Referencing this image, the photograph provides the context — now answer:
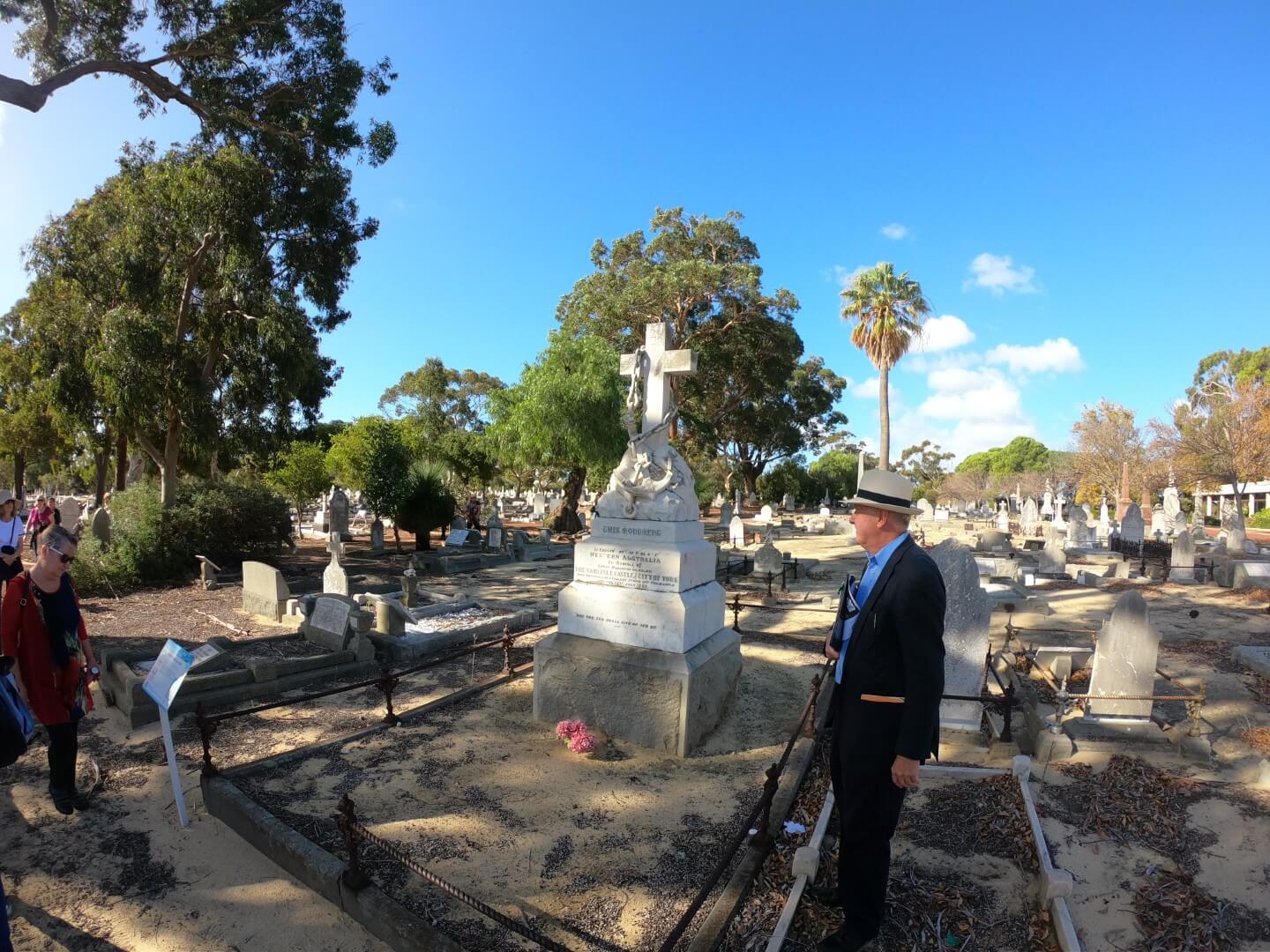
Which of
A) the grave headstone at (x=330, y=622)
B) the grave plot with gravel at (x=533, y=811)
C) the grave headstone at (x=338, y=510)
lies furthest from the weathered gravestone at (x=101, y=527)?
the grave plot with gravel at (x=533, y=811)

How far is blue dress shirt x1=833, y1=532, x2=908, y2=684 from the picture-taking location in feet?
9.56

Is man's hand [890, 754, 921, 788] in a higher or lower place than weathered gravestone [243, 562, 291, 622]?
higher

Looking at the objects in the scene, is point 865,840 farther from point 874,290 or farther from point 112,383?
point 874,290

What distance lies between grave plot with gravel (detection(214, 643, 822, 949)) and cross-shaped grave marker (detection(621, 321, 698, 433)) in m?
3.02

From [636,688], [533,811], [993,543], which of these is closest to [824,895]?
[533,811]

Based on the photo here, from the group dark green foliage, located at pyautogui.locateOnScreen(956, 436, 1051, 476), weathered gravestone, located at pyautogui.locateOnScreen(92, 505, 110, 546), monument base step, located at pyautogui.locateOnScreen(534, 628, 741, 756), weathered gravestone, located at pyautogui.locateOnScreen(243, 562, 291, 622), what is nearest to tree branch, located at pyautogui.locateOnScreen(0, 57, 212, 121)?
weathered gravestone, located at pyautogui.locateOnScreen(243, 562, 291, 622)

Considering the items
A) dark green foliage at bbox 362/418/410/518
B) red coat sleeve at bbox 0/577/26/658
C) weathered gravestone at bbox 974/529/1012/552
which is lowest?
weathered gravestone at bbox 974/529/1012/552

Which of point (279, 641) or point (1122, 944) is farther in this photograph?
point (279, 641)

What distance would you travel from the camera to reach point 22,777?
470 centimetres

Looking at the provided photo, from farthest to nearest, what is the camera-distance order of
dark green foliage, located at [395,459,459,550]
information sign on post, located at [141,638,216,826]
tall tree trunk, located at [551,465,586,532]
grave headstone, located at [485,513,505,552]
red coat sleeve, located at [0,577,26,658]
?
tall tree trunk, located at [551,465,586,532] → dark green foliage, located at [395,459,459,550] → grave headstone, located at [485,513,505,552] → red coat sleeve, located at [0,577,26,658] → information sign on post, located at [141,638,216,826]

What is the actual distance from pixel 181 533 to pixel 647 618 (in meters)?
13.5

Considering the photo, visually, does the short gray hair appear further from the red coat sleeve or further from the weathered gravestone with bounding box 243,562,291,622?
the weathered gravestone with bounding box 243,562,291,622

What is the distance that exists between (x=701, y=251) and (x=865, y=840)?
27986 millimetres

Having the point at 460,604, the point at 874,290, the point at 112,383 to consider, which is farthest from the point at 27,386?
the point at 874,290
